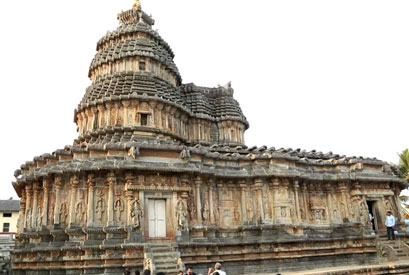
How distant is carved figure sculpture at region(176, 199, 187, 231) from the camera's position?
1722cm

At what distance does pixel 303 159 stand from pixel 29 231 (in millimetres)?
16655

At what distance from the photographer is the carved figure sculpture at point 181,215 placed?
56.5 ft

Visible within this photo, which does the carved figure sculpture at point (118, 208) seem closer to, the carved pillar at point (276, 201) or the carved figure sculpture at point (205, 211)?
the carved figure sculpture at point (205, 211)

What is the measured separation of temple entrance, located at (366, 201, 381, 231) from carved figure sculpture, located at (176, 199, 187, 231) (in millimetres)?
12736

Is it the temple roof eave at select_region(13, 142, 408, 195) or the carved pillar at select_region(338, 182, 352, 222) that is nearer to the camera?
the temple roof eave at select_region(13, 142, 408, 195)

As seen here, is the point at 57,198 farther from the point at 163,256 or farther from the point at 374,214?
the point at 374,214

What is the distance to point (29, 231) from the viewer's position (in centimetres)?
1864

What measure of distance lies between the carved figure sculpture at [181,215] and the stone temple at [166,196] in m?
0.07

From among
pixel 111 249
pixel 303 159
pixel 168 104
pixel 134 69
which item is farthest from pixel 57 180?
pixel 303 159

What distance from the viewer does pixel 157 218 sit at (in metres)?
17.3

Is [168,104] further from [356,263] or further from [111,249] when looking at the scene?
[356,263]

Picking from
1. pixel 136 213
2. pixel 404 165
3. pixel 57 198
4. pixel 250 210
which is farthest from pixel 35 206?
pixel 404 165

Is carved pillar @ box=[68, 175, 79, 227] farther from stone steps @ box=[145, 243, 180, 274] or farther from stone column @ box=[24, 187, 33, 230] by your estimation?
stone steps @ box=[145, 243, 180, 274]

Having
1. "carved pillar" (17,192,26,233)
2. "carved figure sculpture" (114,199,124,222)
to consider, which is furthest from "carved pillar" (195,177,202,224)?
"carved pillar" (17,192,26,233)
